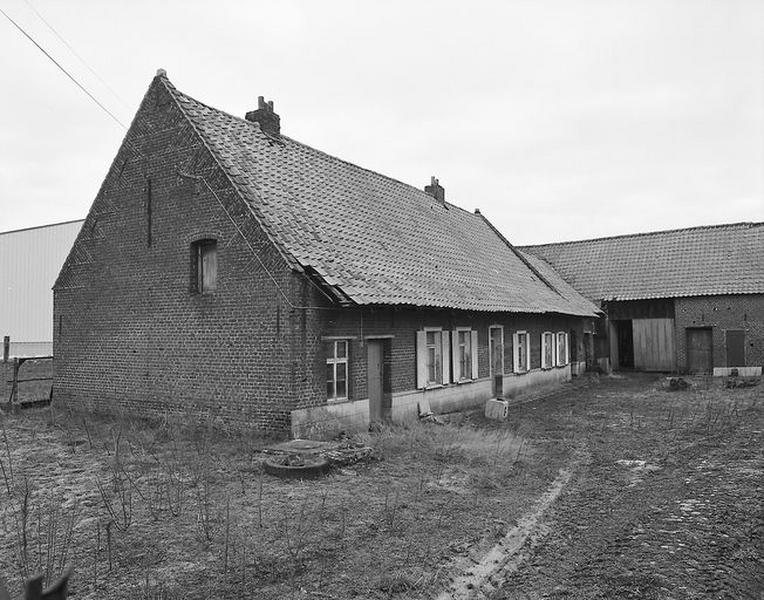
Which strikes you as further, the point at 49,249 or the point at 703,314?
the point at 49,249

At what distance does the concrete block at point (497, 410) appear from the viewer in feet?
54.5

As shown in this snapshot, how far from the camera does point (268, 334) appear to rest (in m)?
12.5

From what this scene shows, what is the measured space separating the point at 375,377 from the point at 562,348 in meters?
14.1

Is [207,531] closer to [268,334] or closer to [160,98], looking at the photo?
[268,334]

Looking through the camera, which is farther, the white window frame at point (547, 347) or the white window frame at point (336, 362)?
the white window frame at point (547, 347)

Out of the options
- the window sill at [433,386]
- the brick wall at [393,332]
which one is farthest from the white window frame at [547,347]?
the window sill at [433,386]

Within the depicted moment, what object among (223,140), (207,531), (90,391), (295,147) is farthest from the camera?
(295,147)

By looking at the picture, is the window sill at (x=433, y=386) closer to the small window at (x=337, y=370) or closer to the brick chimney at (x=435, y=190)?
the small window at (x=337, y=370)

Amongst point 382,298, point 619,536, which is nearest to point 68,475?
point 382,298

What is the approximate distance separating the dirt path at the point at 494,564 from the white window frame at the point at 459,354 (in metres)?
9.16

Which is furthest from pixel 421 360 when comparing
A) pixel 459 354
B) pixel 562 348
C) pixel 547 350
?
pixel 562 348

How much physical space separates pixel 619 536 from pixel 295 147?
1330 cm

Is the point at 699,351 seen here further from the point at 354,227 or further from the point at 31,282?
the point at 31,282

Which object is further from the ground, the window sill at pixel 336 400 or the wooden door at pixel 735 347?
the wooden door at pixel 735 347
